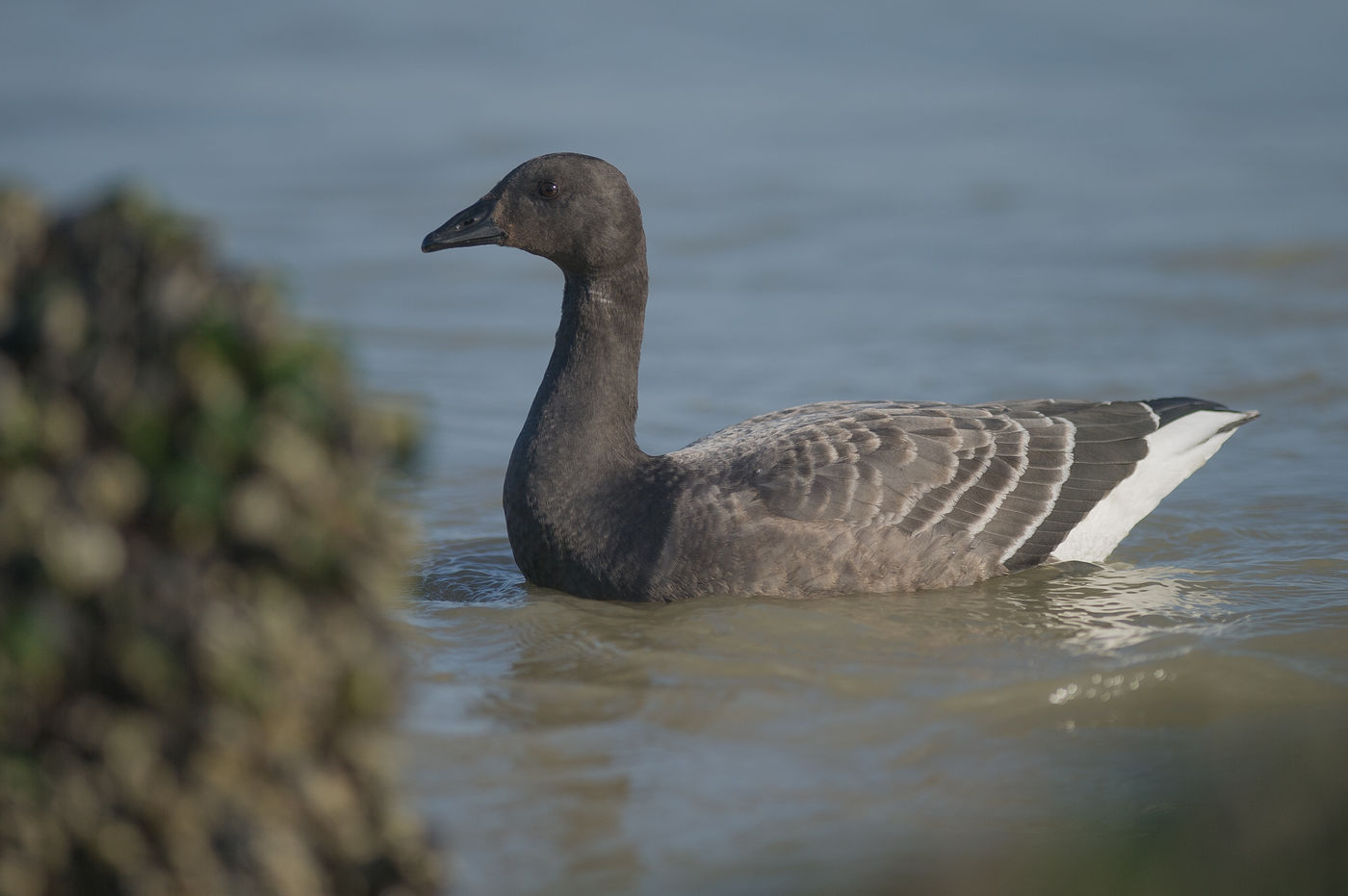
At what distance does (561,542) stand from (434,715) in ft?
5.15

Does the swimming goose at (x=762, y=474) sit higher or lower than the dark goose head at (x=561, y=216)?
lower

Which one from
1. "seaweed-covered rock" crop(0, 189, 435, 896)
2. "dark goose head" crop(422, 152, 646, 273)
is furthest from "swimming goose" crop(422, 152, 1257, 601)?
"seaweed-covered rock" crop(0, 189, 435, 896)

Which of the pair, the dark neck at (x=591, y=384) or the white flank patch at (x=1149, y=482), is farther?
the white flank patch at (x=1149, y=482)

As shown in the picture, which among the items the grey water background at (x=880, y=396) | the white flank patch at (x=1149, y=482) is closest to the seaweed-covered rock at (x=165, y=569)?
the grey water background at (x=880, y=396)

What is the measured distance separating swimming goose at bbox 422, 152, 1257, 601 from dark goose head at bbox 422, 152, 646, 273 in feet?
0.03

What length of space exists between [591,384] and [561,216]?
0.91 m

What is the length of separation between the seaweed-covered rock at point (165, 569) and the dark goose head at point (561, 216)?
4563mm

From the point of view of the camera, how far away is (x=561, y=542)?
713 cm

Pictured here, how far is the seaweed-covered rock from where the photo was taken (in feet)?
9.36

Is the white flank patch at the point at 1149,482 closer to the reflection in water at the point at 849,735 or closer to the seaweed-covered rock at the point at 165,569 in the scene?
the reflection in water at the point at 849,735

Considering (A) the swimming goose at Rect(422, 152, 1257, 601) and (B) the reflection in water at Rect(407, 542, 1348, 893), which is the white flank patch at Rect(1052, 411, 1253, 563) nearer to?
(A) the swimming goose at Rect(422, 152, 1257, 601)

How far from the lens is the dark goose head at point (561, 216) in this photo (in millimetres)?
7527

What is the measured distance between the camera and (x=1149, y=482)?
26.6 feet

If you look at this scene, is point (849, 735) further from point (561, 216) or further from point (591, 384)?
point (561, 216)
